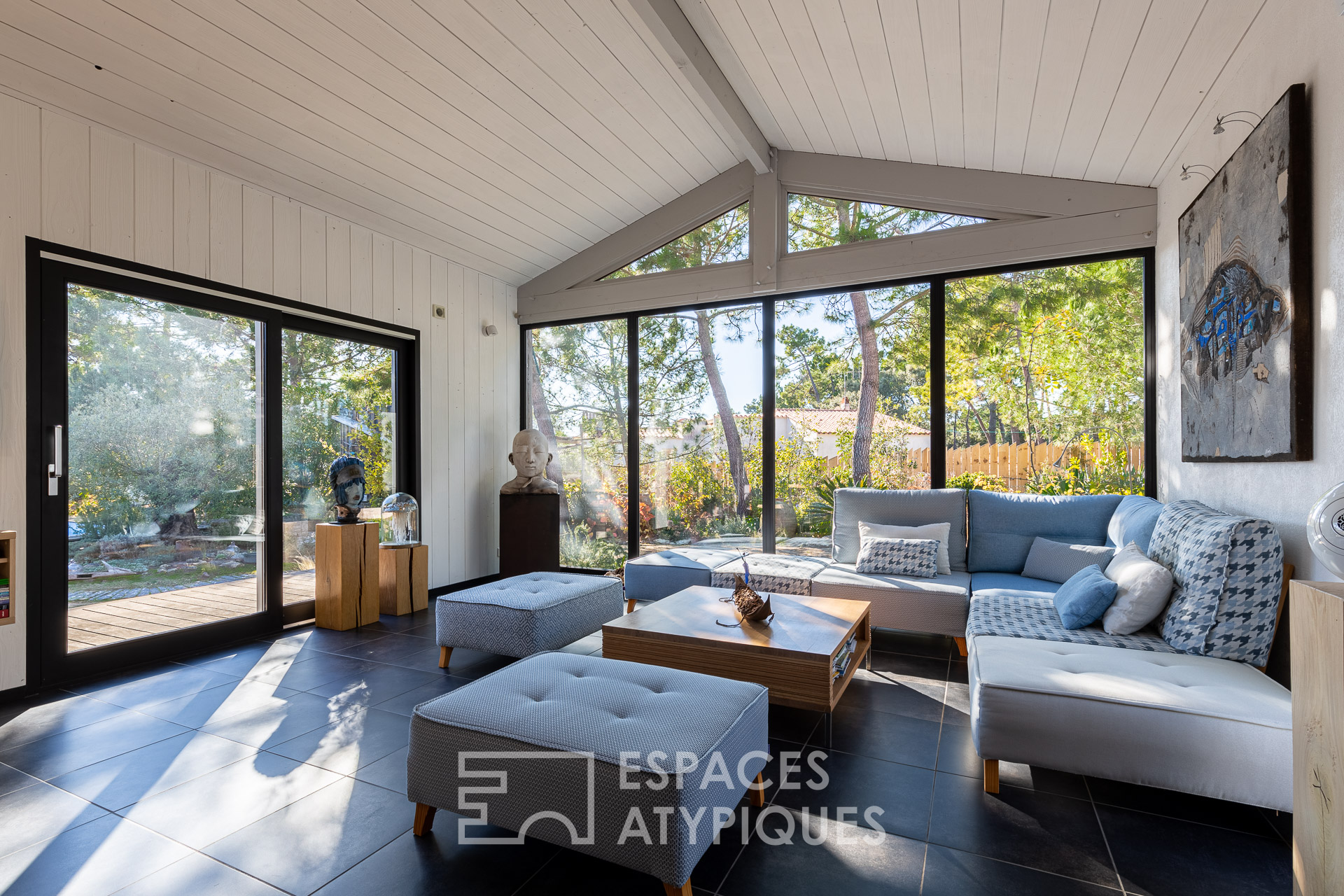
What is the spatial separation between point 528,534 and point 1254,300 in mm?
4483

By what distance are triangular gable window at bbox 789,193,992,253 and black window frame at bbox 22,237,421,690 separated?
10.3 feet

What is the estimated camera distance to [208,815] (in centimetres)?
193

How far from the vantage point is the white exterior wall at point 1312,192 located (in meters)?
1.97

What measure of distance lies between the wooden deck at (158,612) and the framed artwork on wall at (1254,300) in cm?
490

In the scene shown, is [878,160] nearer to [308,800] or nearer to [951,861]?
[951,861]

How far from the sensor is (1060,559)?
11.6 feet

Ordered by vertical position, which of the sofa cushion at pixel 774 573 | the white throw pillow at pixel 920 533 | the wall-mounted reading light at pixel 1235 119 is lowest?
the sofa cushion at pixel 774 573

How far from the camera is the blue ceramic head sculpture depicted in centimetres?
427

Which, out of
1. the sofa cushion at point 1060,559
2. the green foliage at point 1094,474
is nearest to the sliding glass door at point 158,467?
the sofa cushion at point 1060,559

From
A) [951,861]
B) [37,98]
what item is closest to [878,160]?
[951,861]

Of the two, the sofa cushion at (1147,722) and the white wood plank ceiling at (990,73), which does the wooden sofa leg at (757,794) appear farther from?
the white wood plank ceiling at (990,73)

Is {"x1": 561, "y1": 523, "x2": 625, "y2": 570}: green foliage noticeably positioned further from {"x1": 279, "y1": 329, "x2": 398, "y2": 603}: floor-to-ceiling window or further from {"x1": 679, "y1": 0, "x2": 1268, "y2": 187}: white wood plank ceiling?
{"x1": 679, "y1": 0, "x2": 1268, "y2": 187}: white wood plank ceiling

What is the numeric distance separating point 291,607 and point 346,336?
1817 millimetres

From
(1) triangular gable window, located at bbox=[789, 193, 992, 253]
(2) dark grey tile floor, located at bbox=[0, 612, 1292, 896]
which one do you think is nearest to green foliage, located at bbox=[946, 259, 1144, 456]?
(1) triangular gable window, located at bbox=[789, 193, 992, 253]
